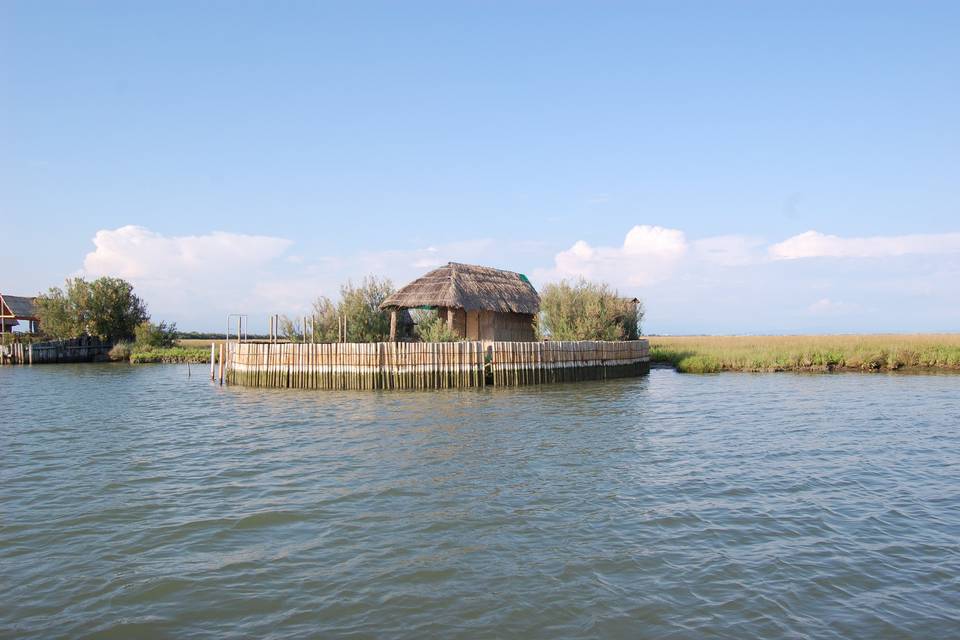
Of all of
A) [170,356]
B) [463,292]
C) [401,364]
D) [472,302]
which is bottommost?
[401,364]

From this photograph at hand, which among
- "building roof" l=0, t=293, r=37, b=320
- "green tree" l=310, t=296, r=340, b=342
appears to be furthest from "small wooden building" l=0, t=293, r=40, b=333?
"green tree" l=310, t=296, r=340, b=342

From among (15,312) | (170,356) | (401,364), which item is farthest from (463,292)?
(15,312)

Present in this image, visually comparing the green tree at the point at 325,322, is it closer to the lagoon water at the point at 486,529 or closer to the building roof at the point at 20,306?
the lagoon water at the point at 486,529

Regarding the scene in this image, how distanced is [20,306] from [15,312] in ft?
4.63

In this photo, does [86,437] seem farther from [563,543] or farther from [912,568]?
[912,568]

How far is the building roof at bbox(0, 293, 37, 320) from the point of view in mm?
47812

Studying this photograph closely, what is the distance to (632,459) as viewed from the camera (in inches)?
389

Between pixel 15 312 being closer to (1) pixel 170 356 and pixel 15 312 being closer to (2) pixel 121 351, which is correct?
(2) pixel 121 351

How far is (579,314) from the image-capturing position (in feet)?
91.4

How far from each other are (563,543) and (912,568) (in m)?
3.06

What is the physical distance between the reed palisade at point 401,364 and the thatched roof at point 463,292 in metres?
5.44

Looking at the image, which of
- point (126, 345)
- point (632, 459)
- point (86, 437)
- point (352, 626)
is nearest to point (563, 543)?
point (352, 626)

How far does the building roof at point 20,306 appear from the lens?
4781cm

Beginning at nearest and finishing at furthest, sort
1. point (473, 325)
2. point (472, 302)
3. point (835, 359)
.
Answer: point (835, 359), point (472, 302), point (473, 325)
